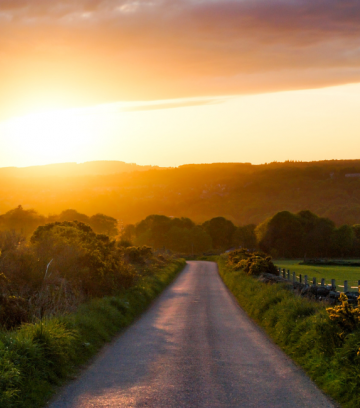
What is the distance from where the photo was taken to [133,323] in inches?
613

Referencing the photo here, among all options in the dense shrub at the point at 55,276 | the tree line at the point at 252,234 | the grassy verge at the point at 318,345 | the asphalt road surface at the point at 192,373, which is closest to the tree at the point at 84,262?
the dense shrub at the point at 55,276

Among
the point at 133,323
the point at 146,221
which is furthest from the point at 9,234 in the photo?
the point at 146,221

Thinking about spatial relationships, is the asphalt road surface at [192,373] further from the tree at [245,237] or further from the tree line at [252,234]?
the tree at [245,237]

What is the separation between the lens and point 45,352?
8.46 m

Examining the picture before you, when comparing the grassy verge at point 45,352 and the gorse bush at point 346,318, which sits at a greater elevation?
the gorse bush at point 346,318

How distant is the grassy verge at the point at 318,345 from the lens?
744cm

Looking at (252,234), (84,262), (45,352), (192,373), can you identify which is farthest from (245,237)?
(45,352)

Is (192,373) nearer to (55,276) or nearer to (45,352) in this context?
(45,352)

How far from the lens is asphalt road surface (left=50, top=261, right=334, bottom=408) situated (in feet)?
23.4

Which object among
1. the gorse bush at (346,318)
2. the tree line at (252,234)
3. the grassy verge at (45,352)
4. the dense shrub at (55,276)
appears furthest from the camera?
the tree line at (252,234)

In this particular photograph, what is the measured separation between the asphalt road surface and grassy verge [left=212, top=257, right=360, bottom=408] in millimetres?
274

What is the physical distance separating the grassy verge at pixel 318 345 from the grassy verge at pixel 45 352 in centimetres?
470

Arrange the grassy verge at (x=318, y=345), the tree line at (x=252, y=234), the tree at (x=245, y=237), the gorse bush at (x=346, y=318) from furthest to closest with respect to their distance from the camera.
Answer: the tree at (x=245, y=237) → the tree line at (x=252, y=234) → the gorse bush at (x=346, y=318) → the grassy verge at (x=318, y=345)

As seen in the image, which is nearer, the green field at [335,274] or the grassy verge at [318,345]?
the grassy verge at [318,345]
